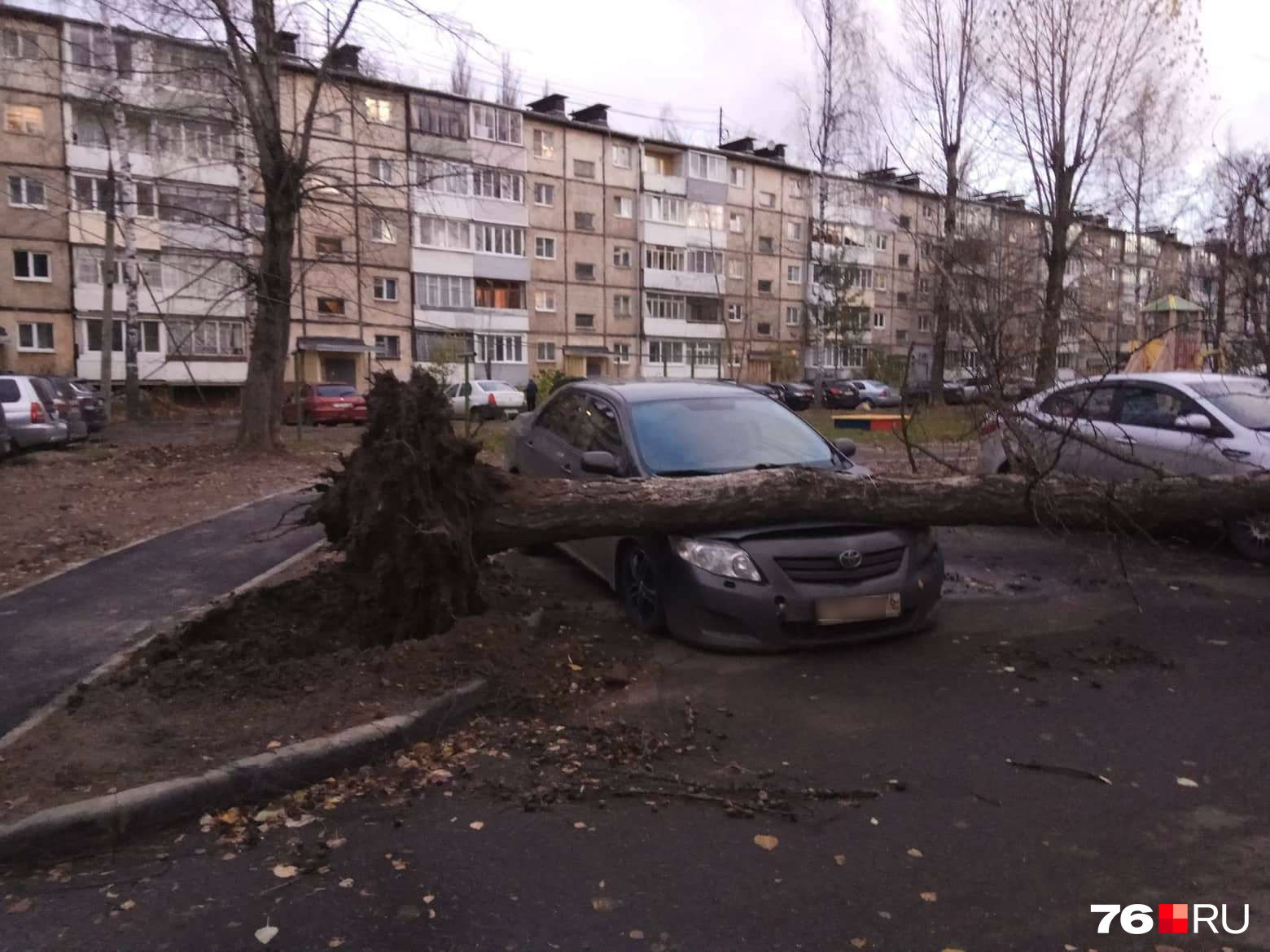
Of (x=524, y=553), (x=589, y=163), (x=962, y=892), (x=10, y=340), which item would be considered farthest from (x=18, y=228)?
(x=962, y=892)

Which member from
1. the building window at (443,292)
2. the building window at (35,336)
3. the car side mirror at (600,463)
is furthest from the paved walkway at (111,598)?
the building window at (443,292)

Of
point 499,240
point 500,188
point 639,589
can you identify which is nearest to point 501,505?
point 639,589

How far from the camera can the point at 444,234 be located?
160 ft

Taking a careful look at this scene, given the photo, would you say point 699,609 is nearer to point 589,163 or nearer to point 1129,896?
point 1129,896

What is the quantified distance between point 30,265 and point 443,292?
17.8 meters

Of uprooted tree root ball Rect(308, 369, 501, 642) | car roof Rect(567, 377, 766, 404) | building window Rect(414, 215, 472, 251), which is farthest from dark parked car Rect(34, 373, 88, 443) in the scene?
building window Rect(414, 215, 472, 251)

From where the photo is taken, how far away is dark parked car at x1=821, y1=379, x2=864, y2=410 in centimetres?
4525

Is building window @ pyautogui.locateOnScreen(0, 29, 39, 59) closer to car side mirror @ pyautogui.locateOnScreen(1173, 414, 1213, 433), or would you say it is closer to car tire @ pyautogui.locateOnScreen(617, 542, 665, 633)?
car tire @ pyautogui.locateOnScreen(617, 542, 665, 633)

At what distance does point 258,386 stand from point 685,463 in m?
13.0

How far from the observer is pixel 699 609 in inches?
229

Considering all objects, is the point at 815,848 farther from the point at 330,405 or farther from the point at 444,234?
the point at 444,234

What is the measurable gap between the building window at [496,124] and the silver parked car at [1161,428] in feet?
142

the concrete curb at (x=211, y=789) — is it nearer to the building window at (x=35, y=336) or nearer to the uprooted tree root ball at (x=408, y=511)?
the uprooted tree root ball at (x=408, y=511)

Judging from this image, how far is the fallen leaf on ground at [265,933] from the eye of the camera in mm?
3033
